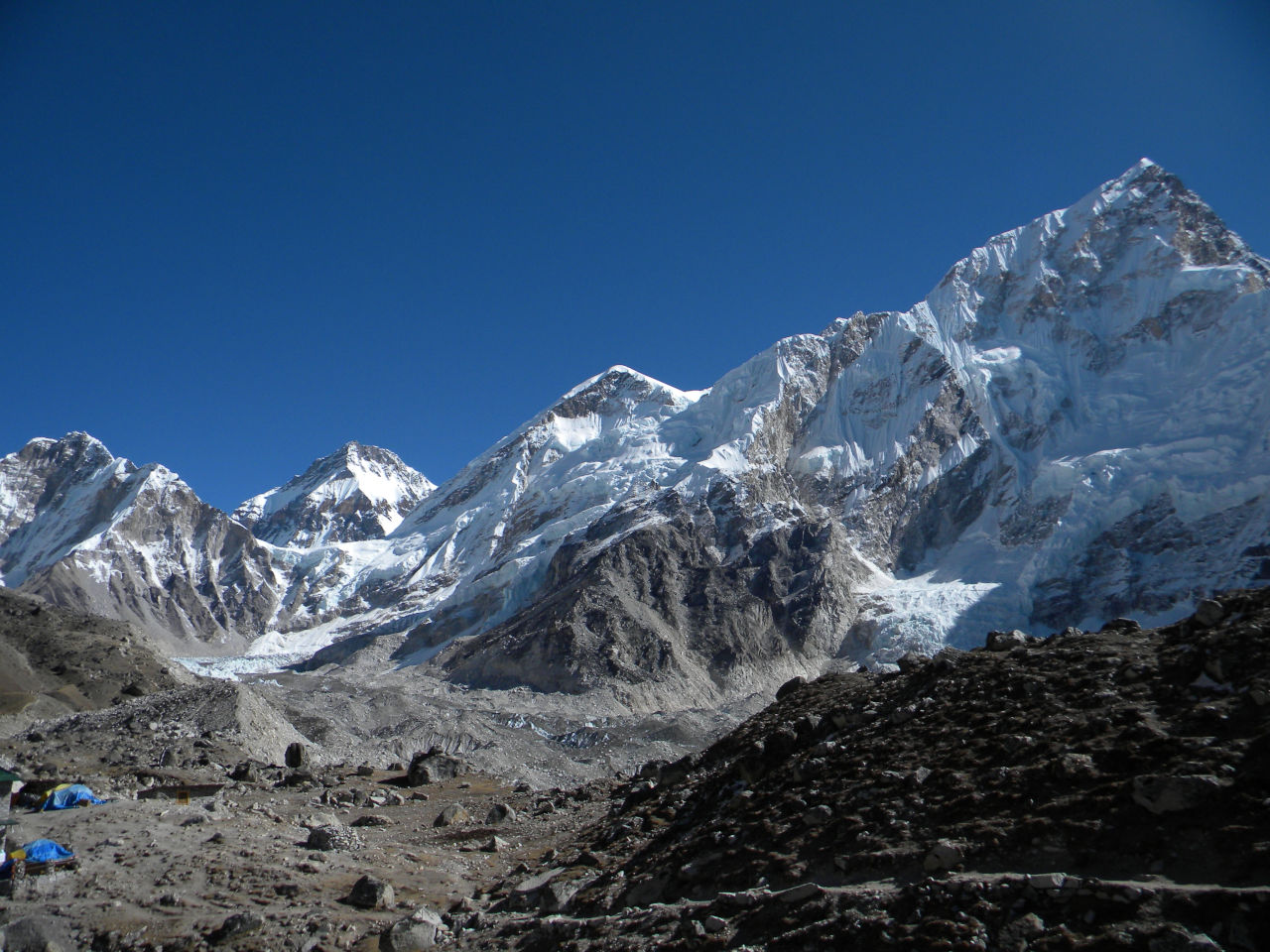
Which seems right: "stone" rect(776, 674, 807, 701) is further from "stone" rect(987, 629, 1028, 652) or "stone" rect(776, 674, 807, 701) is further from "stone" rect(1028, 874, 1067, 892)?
"stone" rect(1028, 874, 1067, 892)

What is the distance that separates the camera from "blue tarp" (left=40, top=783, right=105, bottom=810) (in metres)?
21.2

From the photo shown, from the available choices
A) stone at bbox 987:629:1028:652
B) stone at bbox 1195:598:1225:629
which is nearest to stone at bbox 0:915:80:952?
stone at bbox 987:629:1028:652

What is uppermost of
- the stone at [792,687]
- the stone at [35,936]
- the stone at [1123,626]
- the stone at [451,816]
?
the stone at [792,687]

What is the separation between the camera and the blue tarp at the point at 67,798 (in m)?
21.2

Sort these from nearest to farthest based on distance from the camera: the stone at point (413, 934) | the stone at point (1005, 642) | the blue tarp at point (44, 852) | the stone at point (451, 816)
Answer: the stone at point (413, 934), the blue tarp at point (44, 852), the stone at point (1005, 642), the stone at point (451, 816)

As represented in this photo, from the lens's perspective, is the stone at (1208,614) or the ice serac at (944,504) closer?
the stone at (1208,614)

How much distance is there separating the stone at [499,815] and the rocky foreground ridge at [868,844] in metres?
2.27

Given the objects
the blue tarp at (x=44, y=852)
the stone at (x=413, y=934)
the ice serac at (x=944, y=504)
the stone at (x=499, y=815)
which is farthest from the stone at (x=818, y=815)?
the ice serac at (x=944, y=504)

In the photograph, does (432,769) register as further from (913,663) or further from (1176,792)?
(1176,792)

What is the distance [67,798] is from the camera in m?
21.5

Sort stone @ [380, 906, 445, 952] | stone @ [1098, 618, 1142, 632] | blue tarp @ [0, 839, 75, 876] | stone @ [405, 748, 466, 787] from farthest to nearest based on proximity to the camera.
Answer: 1. stone @ [405, 748, 466, 787]
2. blue tarp @ [0, 839, 75, 876]
3. stone @ [1098, 618, 1142, 632]
4. stone @ [380, 906, 445, 952]

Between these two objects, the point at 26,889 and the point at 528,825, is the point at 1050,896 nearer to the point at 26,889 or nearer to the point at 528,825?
the point at 26,889

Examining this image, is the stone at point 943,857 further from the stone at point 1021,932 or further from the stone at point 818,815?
the stone at point 818,815

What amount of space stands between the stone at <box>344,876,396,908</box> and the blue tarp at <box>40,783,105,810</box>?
10152 millimetres
